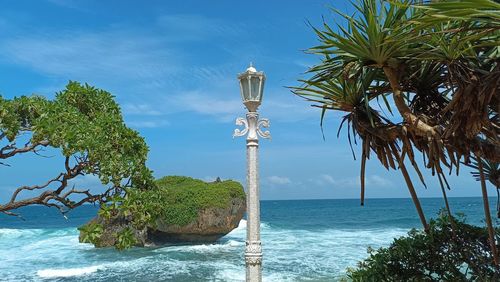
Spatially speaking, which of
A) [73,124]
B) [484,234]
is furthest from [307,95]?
[73,124]

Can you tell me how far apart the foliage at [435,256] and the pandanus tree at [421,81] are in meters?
0.79

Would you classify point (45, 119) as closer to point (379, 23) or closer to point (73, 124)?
Result: point (73, 124)

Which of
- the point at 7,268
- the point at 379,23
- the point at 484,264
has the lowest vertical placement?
the point at 7,268

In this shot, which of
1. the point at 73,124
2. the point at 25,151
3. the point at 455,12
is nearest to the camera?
the point at 455,12

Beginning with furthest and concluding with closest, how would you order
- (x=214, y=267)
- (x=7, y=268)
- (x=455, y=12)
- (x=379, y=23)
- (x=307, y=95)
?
(x=7, y=268) < (x=214, y=267) < (x=307, y=95) < (x=379, y=23) < (x=455, y=12)

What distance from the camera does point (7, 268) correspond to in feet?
70.2

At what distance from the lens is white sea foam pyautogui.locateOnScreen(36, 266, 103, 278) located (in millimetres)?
18734

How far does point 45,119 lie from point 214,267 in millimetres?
13378

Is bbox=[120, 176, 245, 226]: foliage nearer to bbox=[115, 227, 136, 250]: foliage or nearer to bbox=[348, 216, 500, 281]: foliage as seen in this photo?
bbox=[115, 227, 136, 250]: foliage

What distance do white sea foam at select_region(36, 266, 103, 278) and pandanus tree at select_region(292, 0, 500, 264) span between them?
15947 millimetres

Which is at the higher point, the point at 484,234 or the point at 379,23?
the point at 379,23

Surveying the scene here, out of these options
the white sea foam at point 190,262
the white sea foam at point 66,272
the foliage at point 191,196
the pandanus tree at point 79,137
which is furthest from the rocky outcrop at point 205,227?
the pandanus tree at point 79,137

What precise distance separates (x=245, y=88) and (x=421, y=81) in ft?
6.04

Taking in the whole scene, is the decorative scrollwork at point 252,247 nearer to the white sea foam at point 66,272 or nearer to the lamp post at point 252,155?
the lamp post at point 252,155
